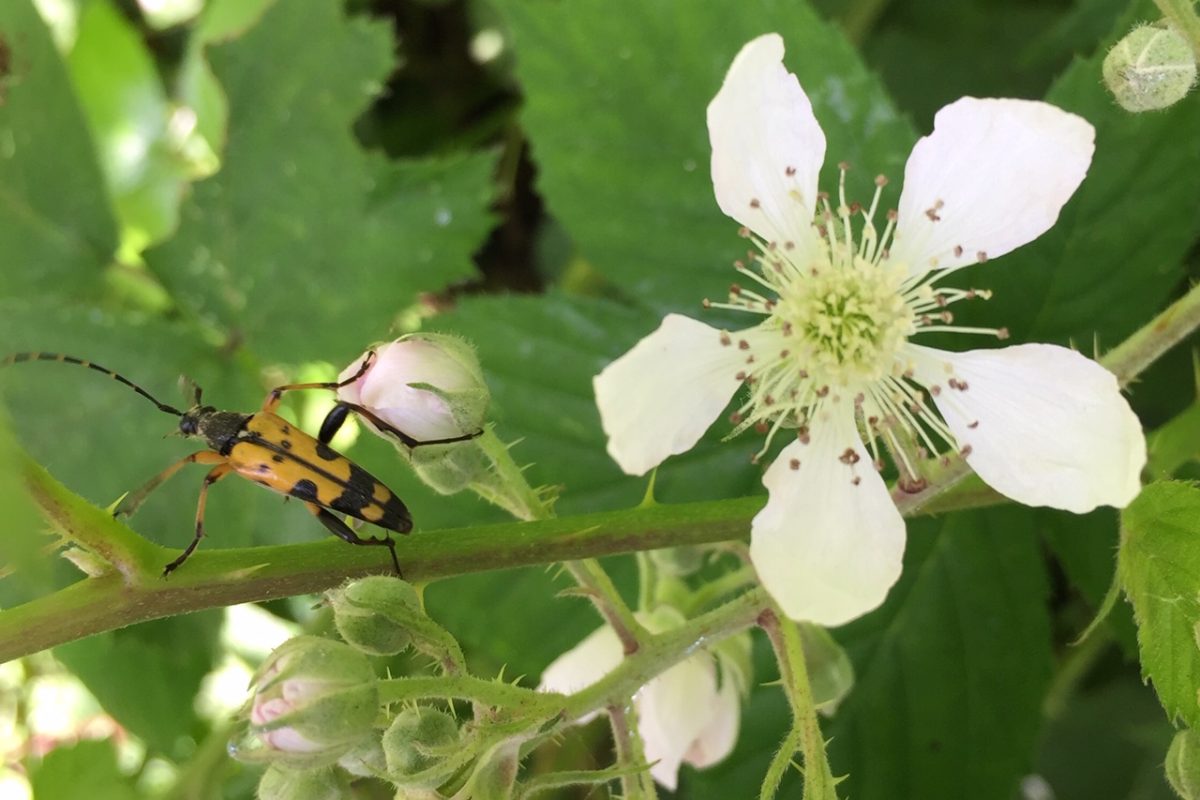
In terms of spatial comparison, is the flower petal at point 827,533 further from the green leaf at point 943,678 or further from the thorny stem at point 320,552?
the green leaf at point 943,678

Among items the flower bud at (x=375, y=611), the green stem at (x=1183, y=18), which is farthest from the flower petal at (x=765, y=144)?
the flower bud at (x=375, y=611)

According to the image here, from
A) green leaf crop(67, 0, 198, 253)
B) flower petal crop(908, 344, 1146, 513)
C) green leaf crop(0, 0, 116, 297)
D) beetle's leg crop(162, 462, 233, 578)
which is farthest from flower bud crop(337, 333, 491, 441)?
green leaf crop(67, 0, 198, 253)

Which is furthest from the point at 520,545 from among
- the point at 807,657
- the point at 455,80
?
the point at 455,80

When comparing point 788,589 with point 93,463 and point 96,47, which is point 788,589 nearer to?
point 93,463

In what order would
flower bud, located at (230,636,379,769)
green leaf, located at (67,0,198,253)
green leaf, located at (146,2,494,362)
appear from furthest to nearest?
green leaf, located at (67,0,198,253), green leaf, located at (146,2,494,362), flower bud, located at (230,636,379,769)

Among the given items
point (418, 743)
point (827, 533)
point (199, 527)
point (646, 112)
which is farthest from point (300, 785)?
point (646, 112)

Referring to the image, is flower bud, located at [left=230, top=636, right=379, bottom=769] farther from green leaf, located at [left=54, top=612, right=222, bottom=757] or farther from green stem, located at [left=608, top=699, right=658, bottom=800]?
green leaf, located at [left=54, top=612, right=222, bottom=757]
